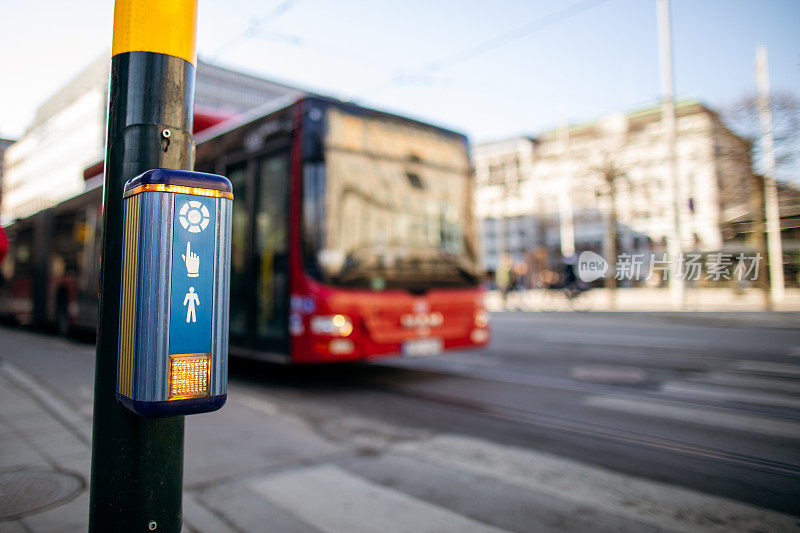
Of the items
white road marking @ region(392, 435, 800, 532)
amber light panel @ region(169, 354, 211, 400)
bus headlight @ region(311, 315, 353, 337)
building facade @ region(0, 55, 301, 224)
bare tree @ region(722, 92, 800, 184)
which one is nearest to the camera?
amber light panel @ region(169, 354, 211, 400)

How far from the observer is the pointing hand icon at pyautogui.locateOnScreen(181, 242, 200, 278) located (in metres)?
1.87

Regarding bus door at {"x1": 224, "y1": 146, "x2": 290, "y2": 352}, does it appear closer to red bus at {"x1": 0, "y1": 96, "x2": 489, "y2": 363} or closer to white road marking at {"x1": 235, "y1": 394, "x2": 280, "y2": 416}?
red bus at {"x1": 0, "y1": 96, "x2": 489, "y2": 363}

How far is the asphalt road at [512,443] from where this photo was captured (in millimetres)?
3053

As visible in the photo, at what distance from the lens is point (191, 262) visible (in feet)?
6.17

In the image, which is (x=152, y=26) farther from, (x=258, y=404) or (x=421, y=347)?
(x=421, y=347)

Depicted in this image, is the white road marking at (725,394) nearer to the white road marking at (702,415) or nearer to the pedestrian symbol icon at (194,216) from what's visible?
the white road marking at (702,415)

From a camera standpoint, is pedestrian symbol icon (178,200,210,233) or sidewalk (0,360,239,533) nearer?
pedestrian symbol icon (178,200,210,233)

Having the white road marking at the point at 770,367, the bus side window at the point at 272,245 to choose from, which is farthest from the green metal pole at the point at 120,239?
the white road marking at the point at 770,367

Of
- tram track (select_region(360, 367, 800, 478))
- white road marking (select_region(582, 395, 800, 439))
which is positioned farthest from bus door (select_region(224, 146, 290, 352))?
white road marking (select_region(582, 395, 800, 439))

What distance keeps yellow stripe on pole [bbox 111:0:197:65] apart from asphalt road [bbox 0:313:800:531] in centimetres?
229

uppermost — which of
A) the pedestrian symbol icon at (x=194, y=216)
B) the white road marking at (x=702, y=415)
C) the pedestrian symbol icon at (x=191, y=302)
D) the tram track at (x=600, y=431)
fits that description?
the pedestrian symbol icon at (x=194, y=216)

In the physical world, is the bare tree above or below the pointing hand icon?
above

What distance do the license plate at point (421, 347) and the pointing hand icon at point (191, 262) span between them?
473cm

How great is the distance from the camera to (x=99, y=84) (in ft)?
178
